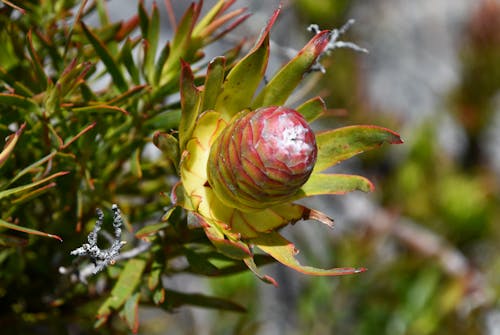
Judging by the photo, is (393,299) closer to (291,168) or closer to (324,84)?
(324,84)

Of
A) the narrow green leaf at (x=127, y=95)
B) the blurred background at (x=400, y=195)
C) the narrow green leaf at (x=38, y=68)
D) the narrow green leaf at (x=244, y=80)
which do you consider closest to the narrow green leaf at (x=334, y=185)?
the narrow green leaf at (x=244, y=80)

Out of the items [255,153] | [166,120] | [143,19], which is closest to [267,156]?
[255,153]

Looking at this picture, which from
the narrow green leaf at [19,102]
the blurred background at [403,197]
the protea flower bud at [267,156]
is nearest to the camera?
the protea flower bud at [267,156]

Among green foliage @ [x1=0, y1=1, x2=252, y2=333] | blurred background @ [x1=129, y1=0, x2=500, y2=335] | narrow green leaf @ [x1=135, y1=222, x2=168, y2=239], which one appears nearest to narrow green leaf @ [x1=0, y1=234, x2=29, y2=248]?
green foliage @ [x1=0, y1=1, x2=252, y2=333]

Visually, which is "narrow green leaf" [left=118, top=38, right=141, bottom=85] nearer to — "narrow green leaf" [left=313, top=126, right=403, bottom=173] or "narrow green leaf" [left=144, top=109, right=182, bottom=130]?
"narrow green leaf" [left=144, top=109, right=182, bottom=130]

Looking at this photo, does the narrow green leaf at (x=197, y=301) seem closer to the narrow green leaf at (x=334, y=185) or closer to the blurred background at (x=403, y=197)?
the narrow green leaf at (x=334, y=185)

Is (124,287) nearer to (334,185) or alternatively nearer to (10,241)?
(10,241)

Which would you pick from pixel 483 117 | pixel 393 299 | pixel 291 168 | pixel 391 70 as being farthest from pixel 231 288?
pixel 391 70
